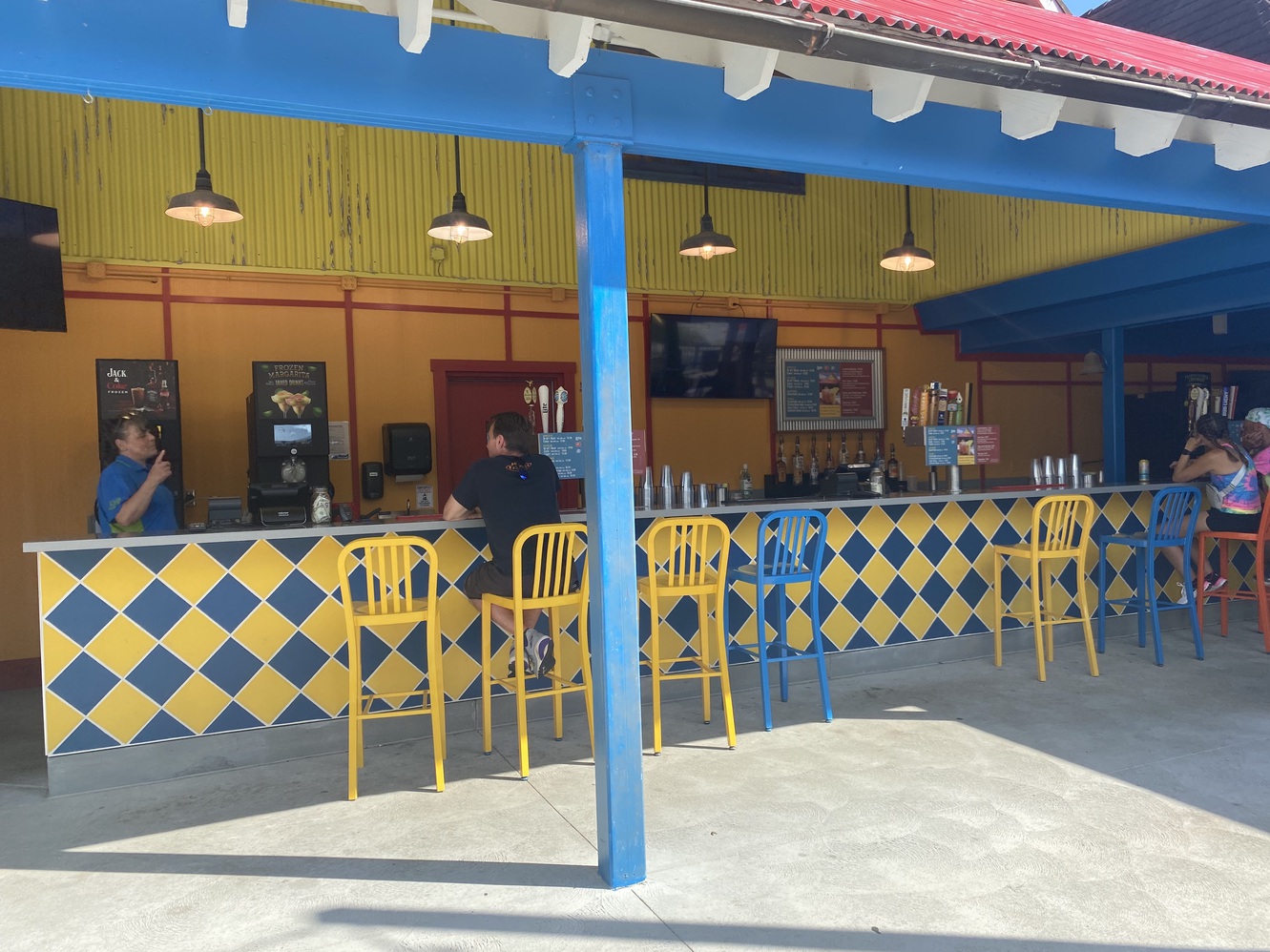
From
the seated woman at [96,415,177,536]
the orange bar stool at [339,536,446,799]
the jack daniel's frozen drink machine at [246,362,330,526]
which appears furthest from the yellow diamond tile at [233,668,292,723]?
the jack daniel's frozen drink machine at [246,362,330,526]

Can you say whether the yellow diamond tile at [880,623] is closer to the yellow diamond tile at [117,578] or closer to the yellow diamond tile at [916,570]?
the yellow diamond tile at [916,570]

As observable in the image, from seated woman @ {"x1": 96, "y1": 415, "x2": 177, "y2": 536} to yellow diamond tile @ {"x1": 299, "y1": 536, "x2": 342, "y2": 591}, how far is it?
96 cm

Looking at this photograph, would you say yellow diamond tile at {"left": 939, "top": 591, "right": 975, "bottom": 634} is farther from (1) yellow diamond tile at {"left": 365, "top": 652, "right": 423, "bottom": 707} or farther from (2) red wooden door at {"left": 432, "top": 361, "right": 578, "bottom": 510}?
(1) yellow diamond tile at {"left": 365, "top": 652, "right": 423, "bottom": 707}

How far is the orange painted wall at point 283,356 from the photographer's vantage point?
5.76m

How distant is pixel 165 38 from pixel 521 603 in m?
2.33

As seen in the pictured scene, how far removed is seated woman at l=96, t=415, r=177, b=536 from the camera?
4.35m

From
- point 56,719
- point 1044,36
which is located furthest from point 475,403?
point 1044,36

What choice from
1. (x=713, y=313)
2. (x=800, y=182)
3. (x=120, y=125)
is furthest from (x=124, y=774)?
(x=800, y=182)

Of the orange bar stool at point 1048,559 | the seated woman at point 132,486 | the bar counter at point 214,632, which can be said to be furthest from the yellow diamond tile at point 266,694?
the orange bar stool at point 1048,559

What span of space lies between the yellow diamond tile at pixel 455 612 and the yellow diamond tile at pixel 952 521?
9.81ft

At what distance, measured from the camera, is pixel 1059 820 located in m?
3.10

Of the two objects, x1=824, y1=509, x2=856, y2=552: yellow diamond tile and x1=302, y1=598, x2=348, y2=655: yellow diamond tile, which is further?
x1=824, y1=509, x2=856, y2=552: yellow diamond tile

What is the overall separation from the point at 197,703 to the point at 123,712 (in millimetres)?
282

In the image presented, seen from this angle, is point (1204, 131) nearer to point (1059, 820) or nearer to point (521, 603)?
point (1059, 820)
